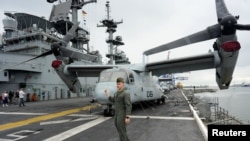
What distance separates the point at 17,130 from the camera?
30.8 feet

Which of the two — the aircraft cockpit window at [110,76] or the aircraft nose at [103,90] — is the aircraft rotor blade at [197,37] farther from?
the aircraft nose at [103,90]

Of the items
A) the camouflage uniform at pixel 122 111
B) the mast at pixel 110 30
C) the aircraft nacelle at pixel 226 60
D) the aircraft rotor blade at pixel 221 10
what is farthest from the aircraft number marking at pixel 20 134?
the mast at pixel 110 30

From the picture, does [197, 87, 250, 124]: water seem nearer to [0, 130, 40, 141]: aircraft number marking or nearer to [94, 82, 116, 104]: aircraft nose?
[94, 82, 116, 104]: aircraft nose

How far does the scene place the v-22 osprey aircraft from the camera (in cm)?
1173

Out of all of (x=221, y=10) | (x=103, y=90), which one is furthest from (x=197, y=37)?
(x=103, y=90)

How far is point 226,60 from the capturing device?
42.2 feet

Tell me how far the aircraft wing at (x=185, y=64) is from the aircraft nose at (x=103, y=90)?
570 cm

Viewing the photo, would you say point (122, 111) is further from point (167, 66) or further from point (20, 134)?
point (167, 66)

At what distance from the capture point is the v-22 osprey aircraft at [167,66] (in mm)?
11727

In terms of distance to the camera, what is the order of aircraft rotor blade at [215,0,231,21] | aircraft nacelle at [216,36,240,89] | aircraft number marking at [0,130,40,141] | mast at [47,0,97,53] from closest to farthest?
aircraft number marking at [0,130,40,141] → aircraft nacelle at [216,36,240,89] → aircraft rotor blade at [215,0,231,21] → mast at [47,0,97,53]

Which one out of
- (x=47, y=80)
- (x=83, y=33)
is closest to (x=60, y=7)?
(x=83, y=33)

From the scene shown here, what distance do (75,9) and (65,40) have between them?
2799 centimetres

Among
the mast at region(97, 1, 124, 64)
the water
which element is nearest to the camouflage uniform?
the water

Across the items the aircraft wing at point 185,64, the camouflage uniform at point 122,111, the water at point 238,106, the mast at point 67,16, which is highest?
the mast at point 67,16
